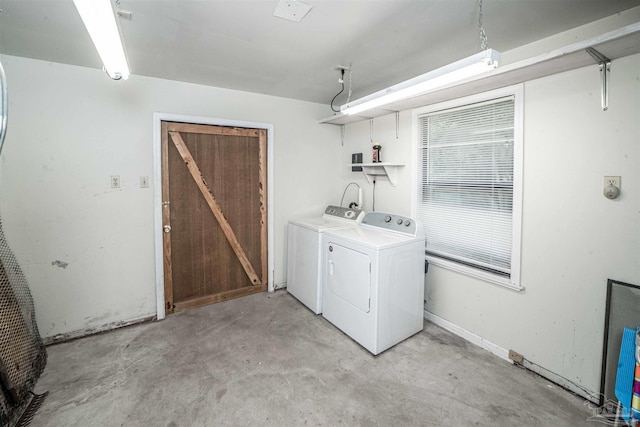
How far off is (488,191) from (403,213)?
90 cm

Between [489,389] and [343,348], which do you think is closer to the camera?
[489,389]

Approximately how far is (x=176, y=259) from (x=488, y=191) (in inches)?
121

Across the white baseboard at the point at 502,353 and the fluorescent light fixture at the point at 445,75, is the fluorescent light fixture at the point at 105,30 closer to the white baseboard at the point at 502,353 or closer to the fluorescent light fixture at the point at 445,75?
the fluorescent light fixture at the point at 445,75

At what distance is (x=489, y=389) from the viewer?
2004 millimetres

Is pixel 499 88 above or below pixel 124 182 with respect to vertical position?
above

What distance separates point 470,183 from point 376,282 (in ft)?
3.99

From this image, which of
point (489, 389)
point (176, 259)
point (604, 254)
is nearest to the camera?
point (604, 254)

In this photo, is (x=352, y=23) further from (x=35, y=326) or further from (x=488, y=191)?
(x=35, y=326)

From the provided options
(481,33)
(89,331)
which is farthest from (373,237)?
(89,331)

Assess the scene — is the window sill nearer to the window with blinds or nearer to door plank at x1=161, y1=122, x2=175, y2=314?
the window with blinds

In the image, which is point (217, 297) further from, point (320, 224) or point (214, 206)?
point (320, 224)

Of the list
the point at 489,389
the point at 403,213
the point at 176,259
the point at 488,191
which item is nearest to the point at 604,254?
the point at 488,191

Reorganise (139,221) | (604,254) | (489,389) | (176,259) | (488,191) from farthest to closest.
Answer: (176,259)
(139,221)
(488,191)
(489,389)
(604,254)

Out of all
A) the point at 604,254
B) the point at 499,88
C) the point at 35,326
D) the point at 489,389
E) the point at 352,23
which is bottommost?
the point at 489,389
